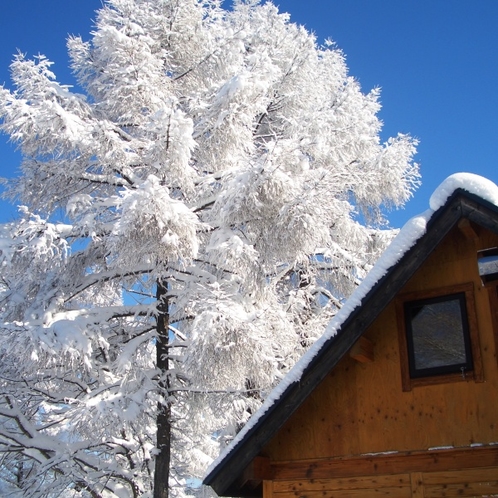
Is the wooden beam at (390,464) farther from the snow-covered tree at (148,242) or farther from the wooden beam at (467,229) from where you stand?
the snow-covered tree at (148,242)

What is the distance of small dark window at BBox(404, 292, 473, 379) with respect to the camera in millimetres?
5543

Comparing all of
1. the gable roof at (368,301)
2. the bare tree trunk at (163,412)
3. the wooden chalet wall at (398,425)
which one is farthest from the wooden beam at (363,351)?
the bare tree trunk at (163,412)

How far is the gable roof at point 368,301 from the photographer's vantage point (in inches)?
203

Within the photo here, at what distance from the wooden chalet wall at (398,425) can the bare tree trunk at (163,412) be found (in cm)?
379

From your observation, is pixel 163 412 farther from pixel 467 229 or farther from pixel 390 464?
pixel 467 229

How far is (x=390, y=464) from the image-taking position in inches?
220

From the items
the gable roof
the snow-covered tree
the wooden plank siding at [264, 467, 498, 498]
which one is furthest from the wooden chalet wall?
the snow-covered tree

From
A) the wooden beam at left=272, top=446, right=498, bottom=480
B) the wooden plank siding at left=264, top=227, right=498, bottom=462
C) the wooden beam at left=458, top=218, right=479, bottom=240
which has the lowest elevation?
the wooden beam at left=272, top=446, right=498, bottom=480

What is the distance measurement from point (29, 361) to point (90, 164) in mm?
3503

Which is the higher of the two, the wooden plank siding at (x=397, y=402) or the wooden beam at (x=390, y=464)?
the wooden plank siding at (x=397, y=402)

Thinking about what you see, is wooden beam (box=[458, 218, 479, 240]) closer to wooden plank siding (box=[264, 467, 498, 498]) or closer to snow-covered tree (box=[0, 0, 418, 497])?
wooden plank siding (box=[264, 467, 498, 498])

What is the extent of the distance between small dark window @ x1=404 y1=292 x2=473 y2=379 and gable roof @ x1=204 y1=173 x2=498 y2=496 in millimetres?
575

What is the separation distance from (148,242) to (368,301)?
4.08 metres

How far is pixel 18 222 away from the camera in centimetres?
978
